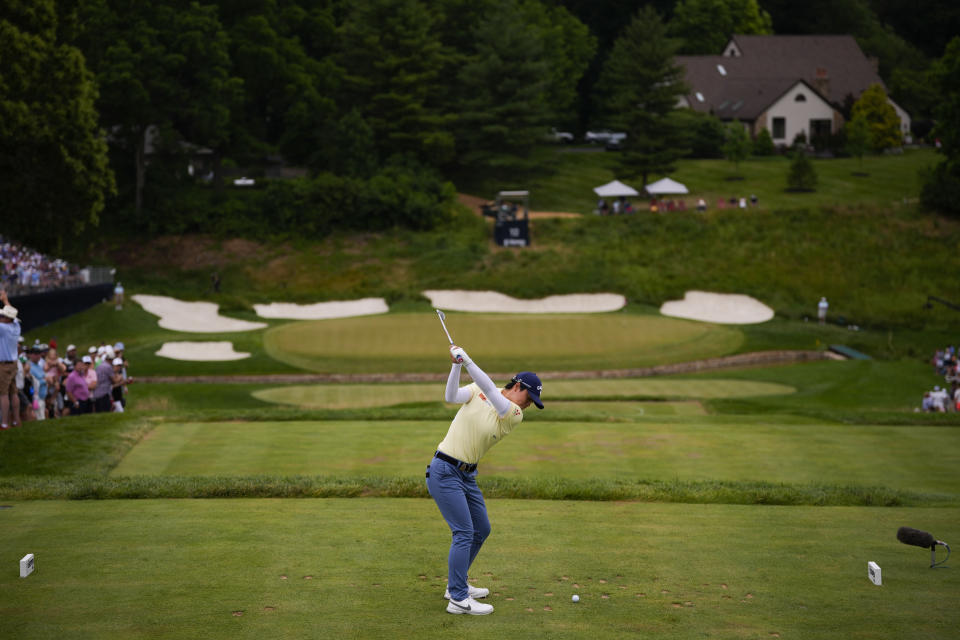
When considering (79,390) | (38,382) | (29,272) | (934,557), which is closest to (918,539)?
(934,557)

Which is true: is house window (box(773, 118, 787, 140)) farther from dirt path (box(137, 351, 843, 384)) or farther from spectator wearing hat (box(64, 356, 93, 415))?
Answer: spectator wearing hat (box(64, 356, 93, 415))

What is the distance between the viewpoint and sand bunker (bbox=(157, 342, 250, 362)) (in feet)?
141

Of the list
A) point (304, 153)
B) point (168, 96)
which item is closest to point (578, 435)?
point (168, 96)

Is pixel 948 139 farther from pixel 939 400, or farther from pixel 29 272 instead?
pixel 29 272

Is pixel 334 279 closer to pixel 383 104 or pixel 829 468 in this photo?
pixel 383 104

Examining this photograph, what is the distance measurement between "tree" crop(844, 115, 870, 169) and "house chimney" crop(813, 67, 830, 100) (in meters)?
11.2

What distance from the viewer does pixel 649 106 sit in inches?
2906

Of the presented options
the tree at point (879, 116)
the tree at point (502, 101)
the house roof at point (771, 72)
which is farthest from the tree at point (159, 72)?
the tree at point (879, 116)

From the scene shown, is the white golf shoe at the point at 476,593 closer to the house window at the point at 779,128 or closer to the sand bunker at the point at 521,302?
the sand bunker at the point at 521,302

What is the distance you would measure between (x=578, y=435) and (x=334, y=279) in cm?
3887

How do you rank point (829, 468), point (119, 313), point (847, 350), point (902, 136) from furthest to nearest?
point (902, 136), point (119, 313), point (847, 350), point (829, 468)

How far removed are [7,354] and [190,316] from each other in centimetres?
3220

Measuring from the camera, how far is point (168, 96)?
6309 cm

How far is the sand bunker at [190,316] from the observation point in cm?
4953
